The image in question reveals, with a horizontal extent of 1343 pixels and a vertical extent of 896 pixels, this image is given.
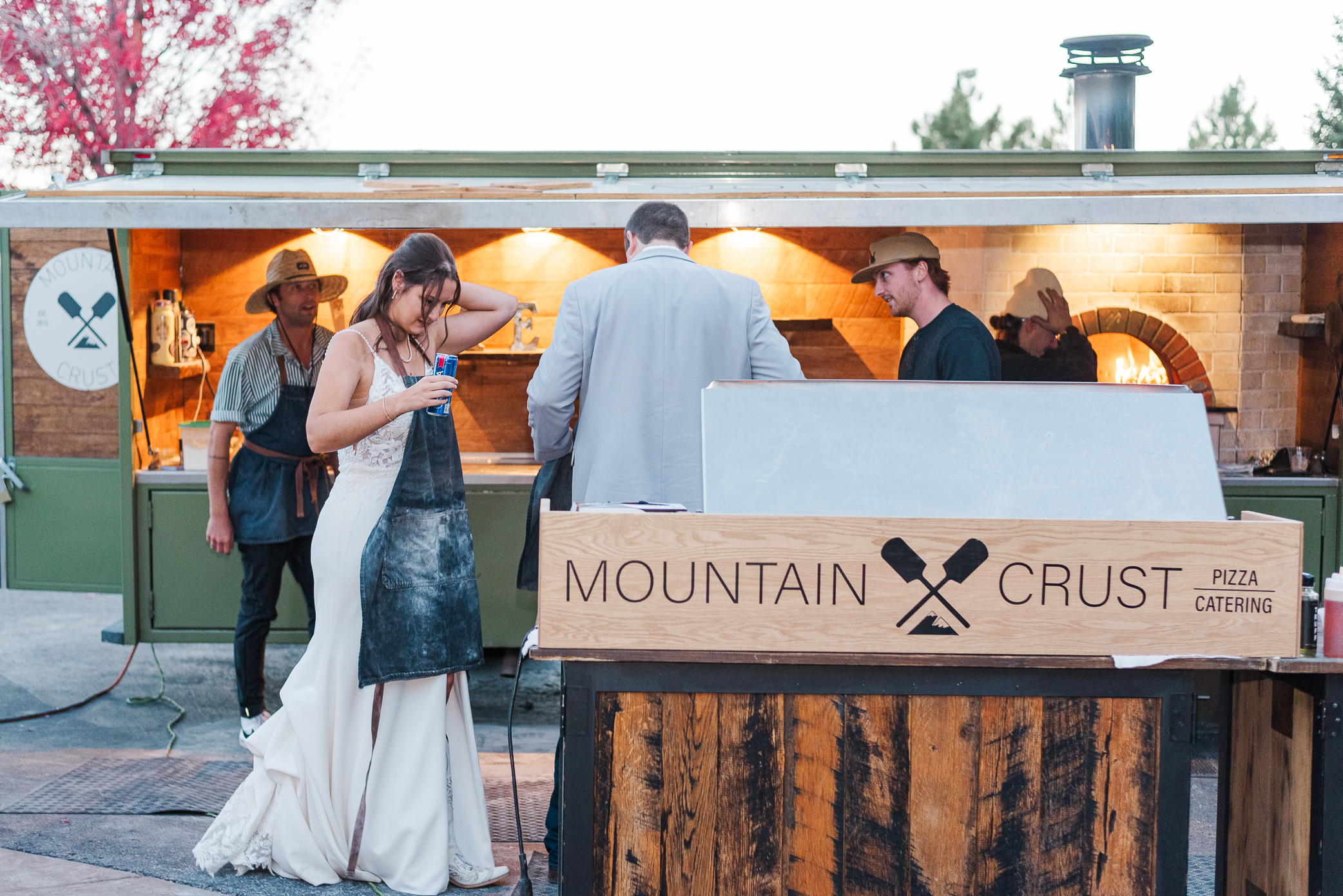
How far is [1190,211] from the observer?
4.62 metres

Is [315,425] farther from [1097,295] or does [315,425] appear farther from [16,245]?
[16,245]

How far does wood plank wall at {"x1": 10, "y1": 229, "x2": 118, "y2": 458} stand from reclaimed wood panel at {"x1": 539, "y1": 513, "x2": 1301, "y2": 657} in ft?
19.9

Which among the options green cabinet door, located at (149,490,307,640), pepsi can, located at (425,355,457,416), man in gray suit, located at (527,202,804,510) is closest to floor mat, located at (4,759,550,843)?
green cabinet door, located at (149,490,307,640)

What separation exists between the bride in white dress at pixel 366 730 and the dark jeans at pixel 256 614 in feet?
4.03

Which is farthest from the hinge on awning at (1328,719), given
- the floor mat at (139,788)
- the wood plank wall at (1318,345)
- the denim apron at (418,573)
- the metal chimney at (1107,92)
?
the metal chimney at (1107,92)

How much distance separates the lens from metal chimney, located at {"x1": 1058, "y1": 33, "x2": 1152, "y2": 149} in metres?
7.79

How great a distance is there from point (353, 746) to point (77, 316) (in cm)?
503

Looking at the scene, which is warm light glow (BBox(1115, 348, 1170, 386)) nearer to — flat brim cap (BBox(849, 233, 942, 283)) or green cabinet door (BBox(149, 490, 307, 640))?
flat brim cap (BBox(849, 233, 942, 283))

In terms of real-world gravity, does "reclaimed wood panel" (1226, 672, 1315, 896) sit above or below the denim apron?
below

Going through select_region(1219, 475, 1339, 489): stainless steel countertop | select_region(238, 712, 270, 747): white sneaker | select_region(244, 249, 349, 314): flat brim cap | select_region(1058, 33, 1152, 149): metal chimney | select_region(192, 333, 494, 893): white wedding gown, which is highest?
select_region(1058, 33, 1152, 149): metal chimney

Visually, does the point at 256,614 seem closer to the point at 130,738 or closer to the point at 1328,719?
the point at 130,738

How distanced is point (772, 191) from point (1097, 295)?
2.21m

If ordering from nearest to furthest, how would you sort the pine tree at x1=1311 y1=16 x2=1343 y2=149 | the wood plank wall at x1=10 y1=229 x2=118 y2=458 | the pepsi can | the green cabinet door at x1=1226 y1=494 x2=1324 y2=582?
the pepsi can < the green cabinet door at x1=1226 y1=494 x2=1324 y2=582 < the wood plank wall at x1=10 y1=229 x2=118 y2=458 < the pine tree at x1=1311 y1=16 x2=1343 y2=149

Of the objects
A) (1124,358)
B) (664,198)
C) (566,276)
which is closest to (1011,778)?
(664,198)
